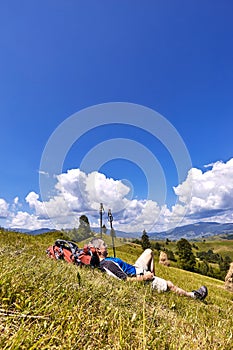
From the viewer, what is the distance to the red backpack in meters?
7.33

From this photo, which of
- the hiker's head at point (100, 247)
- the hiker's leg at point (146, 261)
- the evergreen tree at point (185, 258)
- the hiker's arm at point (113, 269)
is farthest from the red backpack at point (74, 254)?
the evergreen tree at point (185, 258)

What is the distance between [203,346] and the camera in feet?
6.17

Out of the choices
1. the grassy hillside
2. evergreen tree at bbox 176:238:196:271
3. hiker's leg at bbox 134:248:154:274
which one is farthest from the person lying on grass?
evergreen tree at bbox 176:238:196:271

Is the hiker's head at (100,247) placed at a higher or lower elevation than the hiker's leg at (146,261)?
higher

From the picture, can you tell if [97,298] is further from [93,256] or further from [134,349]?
[93,256]

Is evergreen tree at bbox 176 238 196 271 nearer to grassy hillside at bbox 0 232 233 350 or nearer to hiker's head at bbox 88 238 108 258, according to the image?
hiker's head at bbox 88 238 108 258

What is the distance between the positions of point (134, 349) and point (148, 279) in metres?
5.66

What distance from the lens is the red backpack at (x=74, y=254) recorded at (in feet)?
24.0

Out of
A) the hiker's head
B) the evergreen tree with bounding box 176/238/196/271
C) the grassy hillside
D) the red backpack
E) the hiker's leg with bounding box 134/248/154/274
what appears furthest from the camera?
the evergreen tree with bounding box 176/238/196/271

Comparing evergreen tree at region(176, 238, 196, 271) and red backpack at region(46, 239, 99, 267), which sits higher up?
red backpack at region(46, 239, 99, 267)

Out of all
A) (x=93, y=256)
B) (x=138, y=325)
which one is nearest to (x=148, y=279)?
(x=93, y=256)

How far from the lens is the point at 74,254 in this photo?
7.67 m

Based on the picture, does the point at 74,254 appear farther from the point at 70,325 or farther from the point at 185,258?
the point at 185,258

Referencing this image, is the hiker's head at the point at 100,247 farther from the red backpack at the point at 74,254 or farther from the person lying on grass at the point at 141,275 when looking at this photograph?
the person lying on grass at the point at 141,275
